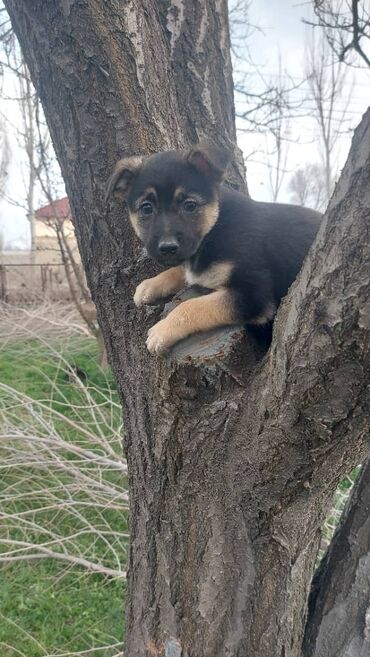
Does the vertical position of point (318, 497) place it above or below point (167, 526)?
above

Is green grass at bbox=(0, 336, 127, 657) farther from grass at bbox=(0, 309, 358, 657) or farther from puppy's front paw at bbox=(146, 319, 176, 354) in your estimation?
puppy's front paw at bbox=(146, 319, 176, 354)

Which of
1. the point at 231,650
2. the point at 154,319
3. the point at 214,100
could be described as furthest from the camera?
the point at 214,100

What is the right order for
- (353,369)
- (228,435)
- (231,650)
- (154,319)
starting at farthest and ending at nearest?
(154,319)
(231,650)
(228,435)
(353,369)

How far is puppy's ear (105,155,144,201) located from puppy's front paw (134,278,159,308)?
1.19 ft

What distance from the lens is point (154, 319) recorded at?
83.4 inches

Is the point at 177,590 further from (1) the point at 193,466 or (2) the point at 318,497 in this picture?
(2) the point at 318,497

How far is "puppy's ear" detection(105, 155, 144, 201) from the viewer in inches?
84.5

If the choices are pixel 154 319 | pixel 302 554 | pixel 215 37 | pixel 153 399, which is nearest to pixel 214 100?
pixel 215 37

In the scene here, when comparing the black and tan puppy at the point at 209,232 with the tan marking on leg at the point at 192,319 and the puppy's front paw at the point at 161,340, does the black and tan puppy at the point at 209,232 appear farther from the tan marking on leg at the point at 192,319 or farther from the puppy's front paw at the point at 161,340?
the puppy's front paw at the point at 161,340

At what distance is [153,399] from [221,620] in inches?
30.1

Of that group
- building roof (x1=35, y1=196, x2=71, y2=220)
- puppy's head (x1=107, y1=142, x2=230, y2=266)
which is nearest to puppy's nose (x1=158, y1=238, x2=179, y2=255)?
puppy's head (x1=107, y1=142, x2=230, y2=266)

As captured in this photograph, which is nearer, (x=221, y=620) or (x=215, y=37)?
(x=221, y=620)

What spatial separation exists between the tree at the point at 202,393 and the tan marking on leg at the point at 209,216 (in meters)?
0.26

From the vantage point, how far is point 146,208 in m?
2.36
